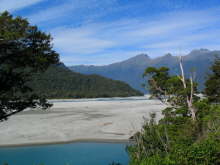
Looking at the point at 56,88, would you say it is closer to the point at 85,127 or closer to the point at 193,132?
the point at 85,127

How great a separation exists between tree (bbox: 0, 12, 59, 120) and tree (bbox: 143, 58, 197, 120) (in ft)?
24.7

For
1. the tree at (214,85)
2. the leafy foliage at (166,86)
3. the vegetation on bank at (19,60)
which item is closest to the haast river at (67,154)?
the leafy foliage at (166,86)

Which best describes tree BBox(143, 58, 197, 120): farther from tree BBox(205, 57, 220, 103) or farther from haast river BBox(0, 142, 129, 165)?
tree BBox(205, 57, 220, 103)

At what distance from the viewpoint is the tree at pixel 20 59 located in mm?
10492

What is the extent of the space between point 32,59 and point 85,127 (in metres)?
23.9

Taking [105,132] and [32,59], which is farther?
[105,132]

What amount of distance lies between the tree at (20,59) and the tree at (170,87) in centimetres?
754

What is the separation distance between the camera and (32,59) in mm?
10852

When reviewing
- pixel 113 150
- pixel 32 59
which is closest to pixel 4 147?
pixel 113 150

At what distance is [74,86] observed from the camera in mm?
143625

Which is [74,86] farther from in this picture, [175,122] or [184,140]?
[184,140]

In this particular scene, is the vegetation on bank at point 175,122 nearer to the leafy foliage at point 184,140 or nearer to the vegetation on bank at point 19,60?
the leafy foliage at point 184,140

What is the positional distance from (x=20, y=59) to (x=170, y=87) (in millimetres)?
9338

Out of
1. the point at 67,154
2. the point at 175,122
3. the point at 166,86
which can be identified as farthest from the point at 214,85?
the point at 67,154
